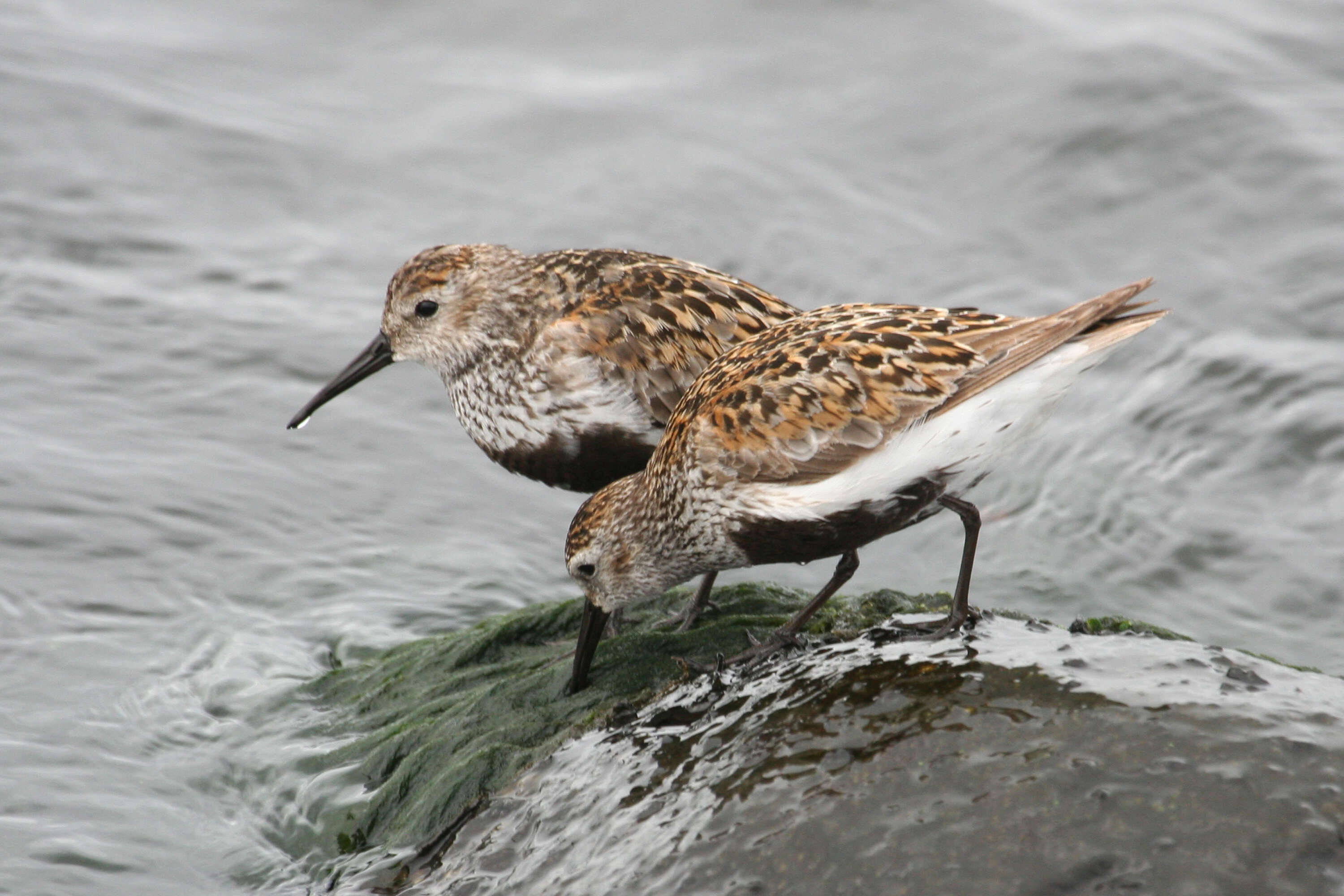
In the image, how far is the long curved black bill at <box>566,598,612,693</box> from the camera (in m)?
5.27

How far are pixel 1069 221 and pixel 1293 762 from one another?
825 centimetres

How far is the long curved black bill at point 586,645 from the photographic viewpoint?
5266mm

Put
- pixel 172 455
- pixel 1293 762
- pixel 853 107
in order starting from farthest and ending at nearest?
pixel 853 107, pixel 172 455, pixel 1293 762

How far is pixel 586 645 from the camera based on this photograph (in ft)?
17.4

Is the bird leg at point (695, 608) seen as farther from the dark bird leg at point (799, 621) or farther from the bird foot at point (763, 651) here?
the bird foot at point (763, 651)

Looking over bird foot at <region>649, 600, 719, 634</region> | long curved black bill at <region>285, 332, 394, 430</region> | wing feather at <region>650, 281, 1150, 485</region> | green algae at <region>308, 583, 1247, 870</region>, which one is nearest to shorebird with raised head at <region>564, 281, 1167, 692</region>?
wing feather at <region>650, 281, 1150, 485</region>

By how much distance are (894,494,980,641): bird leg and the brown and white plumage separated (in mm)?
1547

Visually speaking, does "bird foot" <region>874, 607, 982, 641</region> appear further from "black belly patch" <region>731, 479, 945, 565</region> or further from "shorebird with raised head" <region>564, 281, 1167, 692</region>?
"black belly patch" <region>731, 479, 945, 565</region>

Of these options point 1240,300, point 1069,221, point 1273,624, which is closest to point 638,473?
point 1273,624

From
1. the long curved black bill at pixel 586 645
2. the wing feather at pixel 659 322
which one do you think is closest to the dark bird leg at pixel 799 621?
the long curved black bill at pixel 586 645

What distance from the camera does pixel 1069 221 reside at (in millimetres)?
11477

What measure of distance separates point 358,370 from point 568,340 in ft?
4.12

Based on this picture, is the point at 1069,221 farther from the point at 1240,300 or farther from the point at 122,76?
the point at 122,76

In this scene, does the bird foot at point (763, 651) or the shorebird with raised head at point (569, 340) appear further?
A: the shorebird with raised head at point (569, 340)
